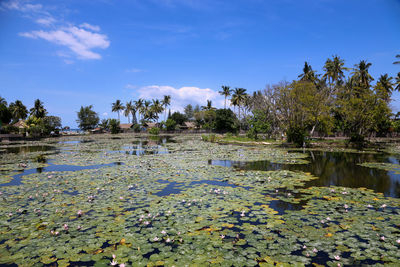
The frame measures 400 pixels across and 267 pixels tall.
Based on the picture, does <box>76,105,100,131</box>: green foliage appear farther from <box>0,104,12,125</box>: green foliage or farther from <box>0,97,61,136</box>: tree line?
<box>0,104,12,125</box>: green foliage

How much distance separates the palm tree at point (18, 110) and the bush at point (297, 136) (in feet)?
269

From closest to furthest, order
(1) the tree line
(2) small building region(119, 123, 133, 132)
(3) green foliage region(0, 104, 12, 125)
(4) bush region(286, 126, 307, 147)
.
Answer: (4) bush region(286, 126, 307, 147) → (1) the tree line → (3) green foliage region(0, 104, 12, 125) → (2) small building region(119, 123, 133, 132)

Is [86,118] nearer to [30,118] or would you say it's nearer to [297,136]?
[30,118]

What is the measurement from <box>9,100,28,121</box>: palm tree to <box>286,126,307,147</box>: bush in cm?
8198

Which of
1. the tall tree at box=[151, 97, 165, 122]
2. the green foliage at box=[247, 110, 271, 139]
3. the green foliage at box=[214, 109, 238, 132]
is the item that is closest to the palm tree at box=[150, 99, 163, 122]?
the tall tree at box=[151, 97, 165, 122]

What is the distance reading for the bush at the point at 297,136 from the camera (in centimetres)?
2897

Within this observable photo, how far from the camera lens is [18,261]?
178 inches

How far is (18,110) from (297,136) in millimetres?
83523

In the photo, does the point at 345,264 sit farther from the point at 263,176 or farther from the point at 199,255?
the point at 263,176

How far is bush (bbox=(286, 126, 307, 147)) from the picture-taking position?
1140 inches

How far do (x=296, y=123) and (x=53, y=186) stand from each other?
2977 centimetres

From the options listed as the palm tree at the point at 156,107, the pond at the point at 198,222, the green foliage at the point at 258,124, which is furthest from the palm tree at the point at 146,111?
the pond at the point at 198,222

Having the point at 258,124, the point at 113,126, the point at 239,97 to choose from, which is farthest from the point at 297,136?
the point at 113,126

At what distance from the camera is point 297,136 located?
29.6 m
